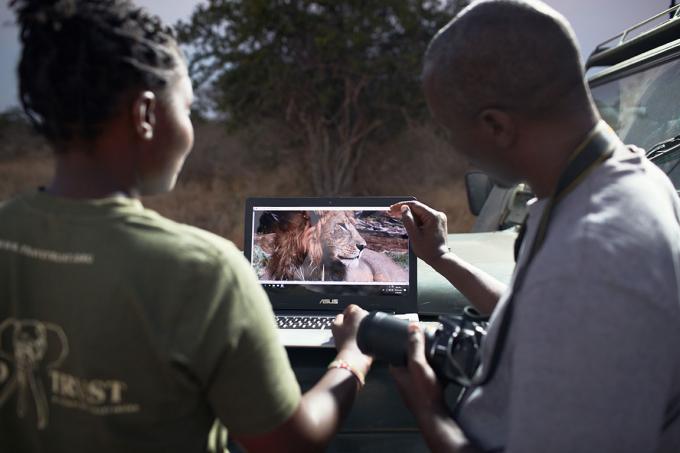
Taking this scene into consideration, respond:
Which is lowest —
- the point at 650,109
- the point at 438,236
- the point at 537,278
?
the point at 438,236

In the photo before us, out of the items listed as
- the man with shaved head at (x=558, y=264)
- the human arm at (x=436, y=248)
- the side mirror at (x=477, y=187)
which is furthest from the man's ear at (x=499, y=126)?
the side mirror at (x=477, y=187)

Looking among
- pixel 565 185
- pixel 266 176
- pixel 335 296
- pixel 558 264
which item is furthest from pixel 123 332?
pixel 266 176

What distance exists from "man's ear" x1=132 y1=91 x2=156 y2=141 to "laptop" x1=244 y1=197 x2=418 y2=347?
1.16 m

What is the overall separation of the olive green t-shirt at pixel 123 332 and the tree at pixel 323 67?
11.0 metres

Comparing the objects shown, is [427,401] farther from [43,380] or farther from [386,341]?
[43,380]

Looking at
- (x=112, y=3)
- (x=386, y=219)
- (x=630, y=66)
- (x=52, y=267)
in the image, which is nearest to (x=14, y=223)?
(x=52, y=267)

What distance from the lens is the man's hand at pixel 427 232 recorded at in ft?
7.25

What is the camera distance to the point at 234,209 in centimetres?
1382

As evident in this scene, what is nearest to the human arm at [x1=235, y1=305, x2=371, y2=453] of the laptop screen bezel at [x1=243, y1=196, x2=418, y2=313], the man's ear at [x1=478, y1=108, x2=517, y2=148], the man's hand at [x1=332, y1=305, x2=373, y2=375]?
the man's hand at [x1=332, y1=305, x2=373, y2=375]

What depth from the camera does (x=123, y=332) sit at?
1.10m

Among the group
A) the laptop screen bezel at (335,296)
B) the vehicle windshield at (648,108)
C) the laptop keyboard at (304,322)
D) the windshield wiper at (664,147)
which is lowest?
the laptop keyboard at (304,322)

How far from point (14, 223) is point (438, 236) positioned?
139 cm

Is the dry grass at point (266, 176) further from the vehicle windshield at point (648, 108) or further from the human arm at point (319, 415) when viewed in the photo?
the human arm at point (319, 415)

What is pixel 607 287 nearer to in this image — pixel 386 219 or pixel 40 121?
pixel 40 121
